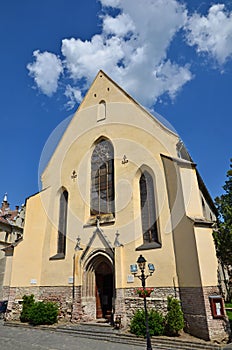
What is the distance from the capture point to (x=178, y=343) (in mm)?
8852

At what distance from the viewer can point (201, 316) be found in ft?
31.0

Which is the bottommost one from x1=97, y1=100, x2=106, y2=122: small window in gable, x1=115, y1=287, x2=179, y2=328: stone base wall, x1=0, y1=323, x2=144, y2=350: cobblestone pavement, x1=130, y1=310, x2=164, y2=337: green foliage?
x1=0, y1=323, x2=144, y2=350: cobblestone pavement

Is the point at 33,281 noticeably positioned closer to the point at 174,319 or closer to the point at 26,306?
the point at 26,306

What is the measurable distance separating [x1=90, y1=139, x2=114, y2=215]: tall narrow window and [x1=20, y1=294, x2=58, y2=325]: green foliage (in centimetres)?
550

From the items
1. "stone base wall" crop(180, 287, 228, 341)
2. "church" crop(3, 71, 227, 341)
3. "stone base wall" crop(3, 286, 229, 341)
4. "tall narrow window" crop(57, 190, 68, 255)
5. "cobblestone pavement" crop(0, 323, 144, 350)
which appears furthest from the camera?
"tall narrow window" crop(57, 190, 68, 255)

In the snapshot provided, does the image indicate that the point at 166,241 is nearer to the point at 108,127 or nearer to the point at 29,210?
the point at 108,127

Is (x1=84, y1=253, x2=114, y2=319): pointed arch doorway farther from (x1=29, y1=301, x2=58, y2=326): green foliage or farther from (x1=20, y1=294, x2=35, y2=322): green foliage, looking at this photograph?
(x1=20, y1=294, x2=35, y2=322): green foliage

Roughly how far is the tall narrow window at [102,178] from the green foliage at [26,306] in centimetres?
594

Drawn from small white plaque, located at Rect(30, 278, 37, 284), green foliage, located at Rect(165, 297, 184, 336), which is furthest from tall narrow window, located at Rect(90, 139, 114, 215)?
green foliage, located at Rect(165, 297, 184, 336)

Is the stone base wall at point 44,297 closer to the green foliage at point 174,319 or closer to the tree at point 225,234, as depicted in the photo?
the green foliage at point 174,319

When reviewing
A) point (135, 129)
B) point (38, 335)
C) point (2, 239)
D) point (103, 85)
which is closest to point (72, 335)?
point (38, 335)

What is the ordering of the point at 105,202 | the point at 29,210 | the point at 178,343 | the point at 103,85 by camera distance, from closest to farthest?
the point at 178,343
the point at 105,202
the point at 29,210
the point at 103,85

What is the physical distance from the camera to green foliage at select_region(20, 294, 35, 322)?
43.8 ft

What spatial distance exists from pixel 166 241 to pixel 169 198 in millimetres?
2125
